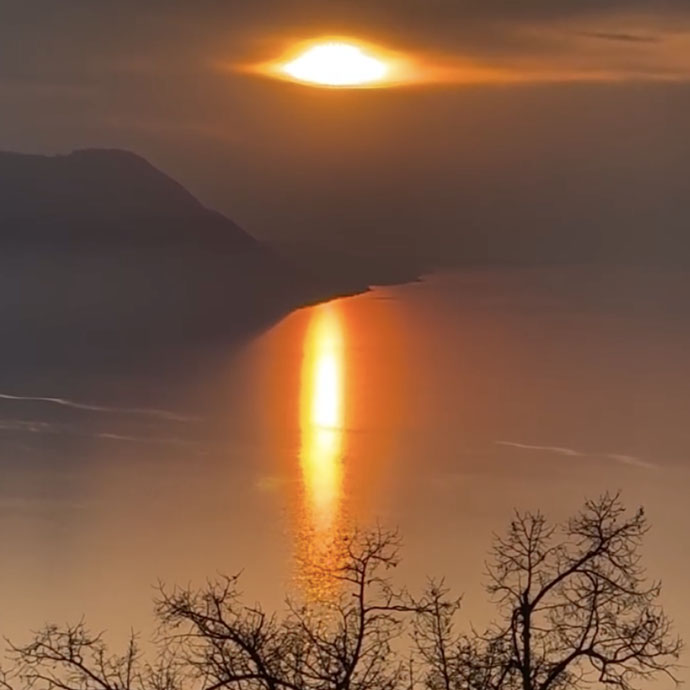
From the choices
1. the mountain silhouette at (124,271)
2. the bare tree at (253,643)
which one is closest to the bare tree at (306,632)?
the bare tree at (253,643)

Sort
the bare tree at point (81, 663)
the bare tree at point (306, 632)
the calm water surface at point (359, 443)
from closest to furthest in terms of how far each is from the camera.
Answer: the bare tree at point (306, 632)
the bare tree at point (81, 663)
the calm water surface at point (359, 443)

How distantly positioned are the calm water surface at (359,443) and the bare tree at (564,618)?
39mm

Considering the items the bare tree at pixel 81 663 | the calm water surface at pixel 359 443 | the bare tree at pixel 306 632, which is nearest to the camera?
the bare tree at pixel 306 632

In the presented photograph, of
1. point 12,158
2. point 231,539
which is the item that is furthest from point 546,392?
point 12,158

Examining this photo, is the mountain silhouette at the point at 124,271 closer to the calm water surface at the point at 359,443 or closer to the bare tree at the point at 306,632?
the calm water surface at the point at 359,443

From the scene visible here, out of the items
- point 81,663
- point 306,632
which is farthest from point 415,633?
point 81,663

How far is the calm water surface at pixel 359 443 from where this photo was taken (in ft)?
6.53

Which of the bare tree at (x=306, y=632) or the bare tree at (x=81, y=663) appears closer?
the bare tree at (x=306, y=632)

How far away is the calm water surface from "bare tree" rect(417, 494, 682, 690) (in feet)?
0.13

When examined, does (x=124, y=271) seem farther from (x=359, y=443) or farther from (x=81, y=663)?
(x=81, y=663)

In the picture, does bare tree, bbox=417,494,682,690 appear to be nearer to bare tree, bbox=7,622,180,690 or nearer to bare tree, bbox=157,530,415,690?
bare tree, bbox=157,530,415,690

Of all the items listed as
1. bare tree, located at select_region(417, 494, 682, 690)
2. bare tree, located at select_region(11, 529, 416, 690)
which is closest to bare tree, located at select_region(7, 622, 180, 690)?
bare tree, located at select_region(11, 529, 416, 690)

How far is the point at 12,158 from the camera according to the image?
204 centimetres

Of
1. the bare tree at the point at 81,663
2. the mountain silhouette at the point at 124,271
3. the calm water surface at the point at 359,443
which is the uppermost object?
the mountain silhouette at the point at 124,271
